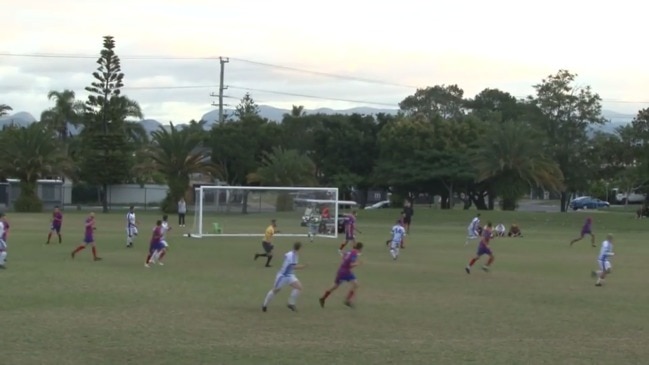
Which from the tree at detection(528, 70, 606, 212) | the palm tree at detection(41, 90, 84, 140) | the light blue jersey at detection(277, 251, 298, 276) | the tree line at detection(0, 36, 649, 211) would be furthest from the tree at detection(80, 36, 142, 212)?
the light blue jersey at detection(277, 251, 298, 276)

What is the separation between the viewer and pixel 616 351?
1297 cm

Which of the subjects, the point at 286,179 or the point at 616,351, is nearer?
the point at 616,351

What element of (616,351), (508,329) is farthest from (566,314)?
(616,351)

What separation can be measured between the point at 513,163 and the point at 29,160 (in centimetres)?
3669

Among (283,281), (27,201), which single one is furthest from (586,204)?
(283,281)

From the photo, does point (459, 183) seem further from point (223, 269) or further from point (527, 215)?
point (223, 269)

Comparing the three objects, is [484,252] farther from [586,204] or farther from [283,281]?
[586,204]

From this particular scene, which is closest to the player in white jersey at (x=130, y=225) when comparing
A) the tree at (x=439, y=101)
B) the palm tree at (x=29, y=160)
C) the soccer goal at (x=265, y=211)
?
the soccer goal at (x=265, y=211)

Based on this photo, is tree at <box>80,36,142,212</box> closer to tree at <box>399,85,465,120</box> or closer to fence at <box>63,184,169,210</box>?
fence at <box>63,184,169,210</box>

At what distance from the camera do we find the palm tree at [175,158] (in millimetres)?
68625

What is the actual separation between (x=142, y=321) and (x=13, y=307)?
9.83ft

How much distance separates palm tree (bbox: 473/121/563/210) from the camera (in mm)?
65625

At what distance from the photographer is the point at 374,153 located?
257 feet

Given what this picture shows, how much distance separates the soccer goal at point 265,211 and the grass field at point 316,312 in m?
10.7
